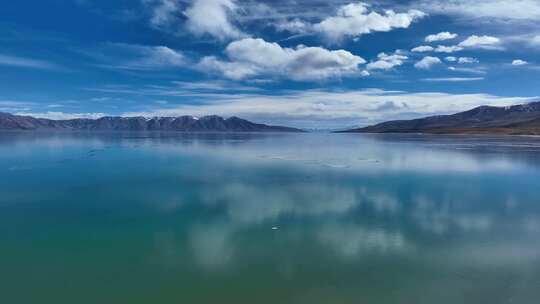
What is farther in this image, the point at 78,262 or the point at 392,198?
the point at 392,198

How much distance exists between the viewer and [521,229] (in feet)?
35.2

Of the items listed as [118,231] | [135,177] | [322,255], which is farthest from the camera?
[135,177]

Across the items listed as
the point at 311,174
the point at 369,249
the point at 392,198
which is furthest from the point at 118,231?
the point at 311,174

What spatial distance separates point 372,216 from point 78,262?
8708 millimetres

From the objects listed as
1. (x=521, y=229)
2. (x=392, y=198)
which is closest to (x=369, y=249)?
(x=521, y=229)

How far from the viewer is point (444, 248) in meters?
9.09

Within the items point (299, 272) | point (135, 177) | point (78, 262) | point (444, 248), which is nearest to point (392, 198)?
point (444, 248)

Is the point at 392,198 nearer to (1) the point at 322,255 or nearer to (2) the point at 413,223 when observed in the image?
(2) the point at 413,223

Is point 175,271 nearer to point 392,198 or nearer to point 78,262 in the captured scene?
point 78,262

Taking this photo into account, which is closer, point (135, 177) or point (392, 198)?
point (392, 198)

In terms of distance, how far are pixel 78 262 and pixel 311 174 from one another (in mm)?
15800

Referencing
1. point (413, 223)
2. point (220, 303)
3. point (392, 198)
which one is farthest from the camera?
point (392, 198)

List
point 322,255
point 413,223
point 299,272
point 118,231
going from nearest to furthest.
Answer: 1. point 299,272
2. point 322,255
3. point 118,231
4. point 413,223

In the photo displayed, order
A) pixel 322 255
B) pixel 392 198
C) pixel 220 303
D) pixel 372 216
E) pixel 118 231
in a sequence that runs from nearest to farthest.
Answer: pixel 220 303 < pixel 322 255 < pixel 118 231 < pixel 372 216 < pixel 392 198
